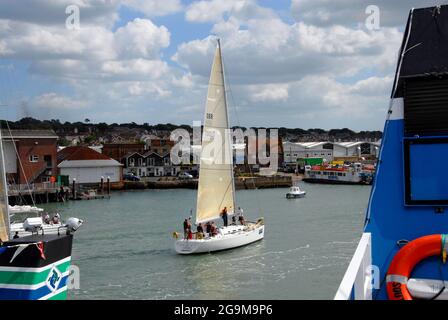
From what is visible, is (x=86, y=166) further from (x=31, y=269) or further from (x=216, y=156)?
(x=31, y=269)

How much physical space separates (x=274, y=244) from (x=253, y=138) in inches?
2847

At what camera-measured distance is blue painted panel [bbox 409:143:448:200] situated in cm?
526

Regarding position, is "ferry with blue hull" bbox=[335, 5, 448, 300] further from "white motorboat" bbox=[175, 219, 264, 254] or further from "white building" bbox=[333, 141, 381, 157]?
"white building" bbox=[333, 141, 381, 157]

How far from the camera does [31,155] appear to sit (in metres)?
64.4

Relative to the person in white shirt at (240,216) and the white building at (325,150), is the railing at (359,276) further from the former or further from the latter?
the white building at (325,150)

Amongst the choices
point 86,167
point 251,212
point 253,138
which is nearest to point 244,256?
point 251,212

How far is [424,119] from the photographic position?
538 centimetres

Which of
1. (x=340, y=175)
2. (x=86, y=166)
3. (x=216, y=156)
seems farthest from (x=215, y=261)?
A: (x=340, y=175)

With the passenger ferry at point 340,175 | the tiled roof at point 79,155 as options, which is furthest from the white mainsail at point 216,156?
the passenger ferry at point 340,175

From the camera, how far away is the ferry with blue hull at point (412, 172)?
16.4 feet

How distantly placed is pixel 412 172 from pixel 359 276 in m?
1.24

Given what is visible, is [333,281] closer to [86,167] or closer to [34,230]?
[34,230]

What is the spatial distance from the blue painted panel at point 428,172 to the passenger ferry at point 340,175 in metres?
75.6

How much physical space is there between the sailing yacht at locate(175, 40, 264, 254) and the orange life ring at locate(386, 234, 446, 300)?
21.2 metres
